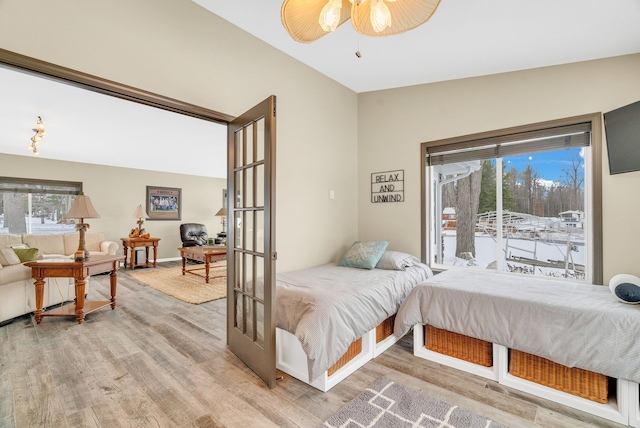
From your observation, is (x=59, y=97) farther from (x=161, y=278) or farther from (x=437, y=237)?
(x=437, y=237)

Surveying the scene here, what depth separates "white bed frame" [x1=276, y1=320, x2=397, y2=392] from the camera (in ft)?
6.77

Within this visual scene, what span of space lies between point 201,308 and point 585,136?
4679 millimetres

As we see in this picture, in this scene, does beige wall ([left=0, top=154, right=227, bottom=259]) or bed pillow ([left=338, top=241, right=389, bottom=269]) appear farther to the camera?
beige wall ([left=0, top=154, right=227, bottom=259])

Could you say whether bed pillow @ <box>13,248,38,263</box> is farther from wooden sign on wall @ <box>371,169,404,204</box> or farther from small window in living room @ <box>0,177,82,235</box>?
wooden sign on wall @ <box>371,169,404,204</box>

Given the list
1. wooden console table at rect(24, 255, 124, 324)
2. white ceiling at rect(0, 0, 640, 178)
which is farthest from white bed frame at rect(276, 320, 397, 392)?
wooden console table at rect(24, 255, 124, 324)

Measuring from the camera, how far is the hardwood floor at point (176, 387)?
5.75ft

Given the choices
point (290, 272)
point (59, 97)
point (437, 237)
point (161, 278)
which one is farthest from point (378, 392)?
point (161, 278)

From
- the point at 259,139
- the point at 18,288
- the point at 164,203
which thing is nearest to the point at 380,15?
the point at 259,139

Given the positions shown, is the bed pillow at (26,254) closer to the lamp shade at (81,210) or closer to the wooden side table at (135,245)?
the lamp shade at (81,210)

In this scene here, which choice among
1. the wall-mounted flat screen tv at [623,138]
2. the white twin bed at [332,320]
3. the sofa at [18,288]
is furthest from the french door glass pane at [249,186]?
the sofa at [18,288]

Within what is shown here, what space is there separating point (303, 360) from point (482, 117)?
3001 millimetres

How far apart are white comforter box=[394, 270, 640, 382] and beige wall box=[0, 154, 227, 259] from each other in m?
7.19

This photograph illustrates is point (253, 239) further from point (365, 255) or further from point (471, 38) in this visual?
point (471, 38)

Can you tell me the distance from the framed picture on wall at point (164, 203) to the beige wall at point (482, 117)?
6043 mm
